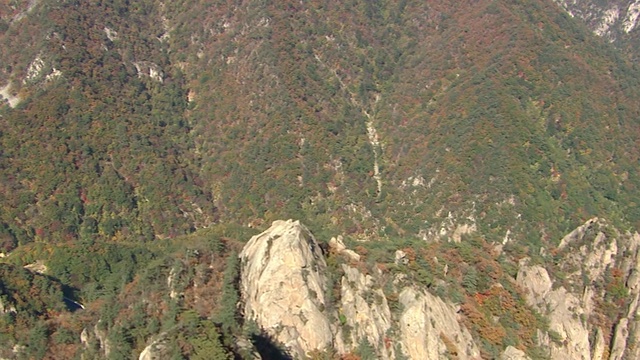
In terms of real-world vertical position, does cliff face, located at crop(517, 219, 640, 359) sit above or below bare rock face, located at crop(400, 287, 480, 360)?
above

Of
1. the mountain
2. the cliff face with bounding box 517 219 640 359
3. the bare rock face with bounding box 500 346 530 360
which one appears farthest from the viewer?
the mountain

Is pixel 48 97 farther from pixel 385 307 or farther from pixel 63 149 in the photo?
pixel 385 307

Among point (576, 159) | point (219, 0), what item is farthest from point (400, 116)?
point (219, 0)

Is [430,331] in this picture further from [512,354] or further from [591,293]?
[591,293]

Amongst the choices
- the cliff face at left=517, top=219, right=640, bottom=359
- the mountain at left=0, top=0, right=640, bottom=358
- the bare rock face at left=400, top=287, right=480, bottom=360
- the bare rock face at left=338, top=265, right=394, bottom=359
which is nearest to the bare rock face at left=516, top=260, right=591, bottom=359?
the cliff face at left=517, top=219, right=640, bottom=359

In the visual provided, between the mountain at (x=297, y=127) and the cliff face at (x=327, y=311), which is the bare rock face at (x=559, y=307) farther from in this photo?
the mountain at (x=297, y=127)

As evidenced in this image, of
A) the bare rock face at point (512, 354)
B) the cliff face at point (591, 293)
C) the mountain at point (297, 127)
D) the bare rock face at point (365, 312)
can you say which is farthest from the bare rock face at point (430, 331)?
the mountain at point (297, 127)

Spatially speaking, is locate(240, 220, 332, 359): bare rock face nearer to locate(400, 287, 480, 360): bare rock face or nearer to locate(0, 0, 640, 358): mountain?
locate(400, 287, 480, 360): bare rock face

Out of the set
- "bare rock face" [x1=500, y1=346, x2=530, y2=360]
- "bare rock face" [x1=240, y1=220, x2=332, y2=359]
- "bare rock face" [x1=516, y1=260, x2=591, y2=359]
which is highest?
"bare rock face" [x1=516, y1=260, x2=591, y2=359]
